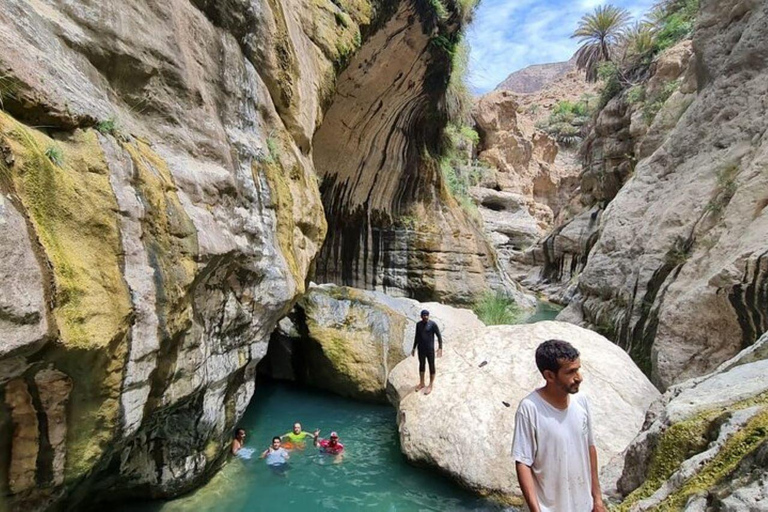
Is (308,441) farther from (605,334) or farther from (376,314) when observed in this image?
(605,334)

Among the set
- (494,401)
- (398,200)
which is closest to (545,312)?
(398,200)

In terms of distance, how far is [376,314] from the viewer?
959cm

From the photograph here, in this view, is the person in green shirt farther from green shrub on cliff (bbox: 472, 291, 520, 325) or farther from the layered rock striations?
the layered rock striations

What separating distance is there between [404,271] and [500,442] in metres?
8.49

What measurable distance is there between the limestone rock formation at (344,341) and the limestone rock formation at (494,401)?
1509 millimetres

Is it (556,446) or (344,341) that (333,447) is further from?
(556,446)

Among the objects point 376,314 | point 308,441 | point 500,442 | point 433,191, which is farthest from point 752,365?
point 433,191

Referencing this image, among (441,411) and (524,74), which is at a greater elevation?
(524,74)

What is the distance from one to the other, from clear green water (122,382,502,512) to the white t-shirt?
3292mm

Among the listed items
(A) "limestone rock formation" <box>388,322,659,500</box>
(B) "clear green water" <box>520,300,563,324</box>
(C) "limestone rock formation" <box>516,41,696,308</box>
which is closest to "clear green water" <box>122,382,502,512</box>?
(A) "limestone rock formation" <box>388,322,659,500</box>

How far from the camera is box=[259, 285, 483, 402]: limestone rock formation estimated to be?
9.00 meters

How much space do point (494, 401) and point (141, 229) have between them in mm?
4541

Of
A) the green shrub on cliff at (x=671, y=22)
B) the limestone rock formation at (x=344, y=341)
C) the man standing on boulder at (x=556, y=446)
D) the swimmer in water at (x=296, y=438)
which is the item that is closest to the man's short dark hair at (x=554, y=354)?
the man standing on boulder at (x=556, y=446)

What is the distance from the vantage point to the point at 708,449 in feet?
6.73
